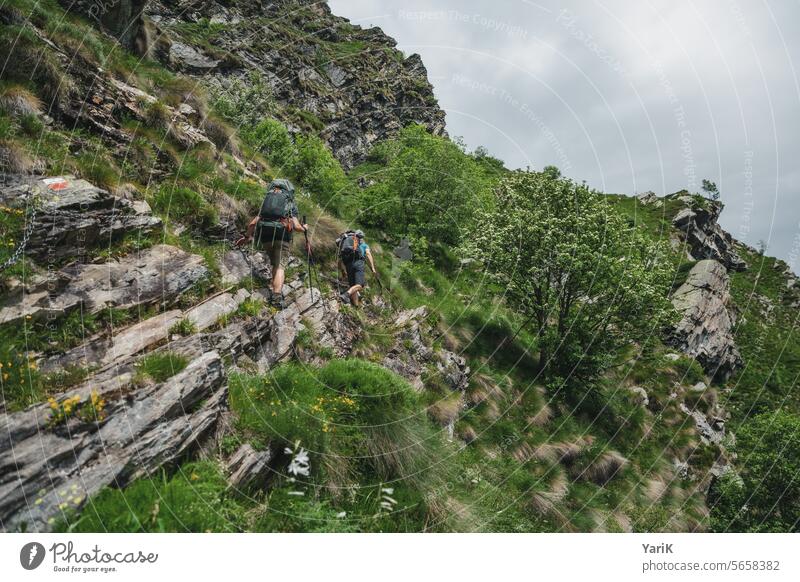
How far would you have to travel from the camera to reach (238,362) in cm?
808

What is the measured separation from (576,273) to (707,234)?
85.0m

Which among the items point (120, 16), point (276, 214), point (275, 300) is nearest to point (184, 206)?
point (276, 214)

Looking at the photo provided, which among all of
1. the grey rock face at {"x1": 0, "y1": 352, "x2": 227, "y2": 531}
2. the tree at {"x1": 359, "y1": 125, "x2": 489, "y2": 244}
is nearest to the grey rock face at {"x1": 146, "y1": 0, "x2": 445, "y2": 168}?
the tree at {"x1": 359, "y1": 125, "x2": 489, "y2": 244}

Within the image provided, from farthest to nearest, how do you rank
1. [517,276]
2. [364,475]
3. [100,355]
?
[517,276] → [364,475] → [100,355]

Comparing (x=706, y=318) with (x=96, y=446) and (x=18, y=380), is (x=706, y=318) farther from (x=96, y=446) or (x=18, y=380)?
(x=18, y=380)

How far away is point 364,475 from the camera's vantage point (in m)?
6.74

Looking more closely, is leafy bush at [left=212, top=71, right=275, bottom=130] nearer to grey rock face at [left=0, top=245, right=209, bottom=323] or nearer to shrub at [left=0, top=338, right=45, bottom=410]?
grey rock face at [left=0, top=245, right=209, bottom=323]

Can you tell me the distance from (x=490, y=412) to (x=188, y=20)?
98072mm

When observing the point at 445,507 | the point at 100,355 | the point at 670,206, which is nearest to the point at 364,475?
the point at 445,507

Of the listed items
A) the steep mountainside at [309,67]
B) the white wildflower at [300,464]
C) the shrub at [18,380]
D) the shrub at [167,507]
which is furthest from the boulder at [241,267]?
the steep mountainside at [309,67]

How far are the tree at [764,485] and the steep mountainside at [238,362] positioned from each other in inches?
14.1

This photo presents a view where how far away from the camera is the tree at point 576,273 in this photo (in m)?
20.3

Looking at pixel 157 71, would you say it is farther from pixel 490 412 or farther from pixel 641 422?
pixel 641 422

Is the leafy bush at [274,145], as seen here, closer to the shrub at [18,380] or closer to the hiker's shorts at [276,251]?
the hiker's shorts at [276,251]
